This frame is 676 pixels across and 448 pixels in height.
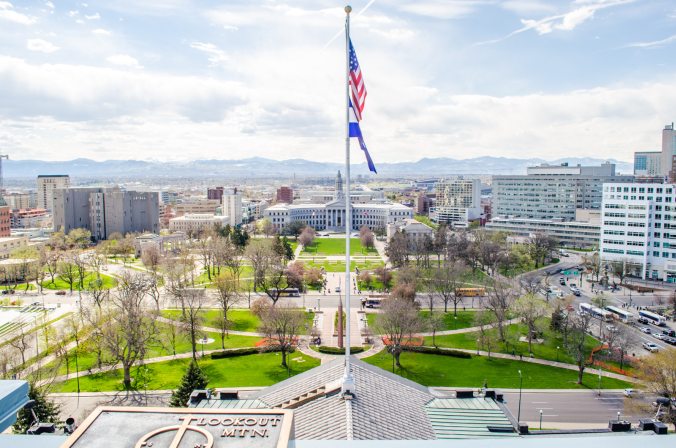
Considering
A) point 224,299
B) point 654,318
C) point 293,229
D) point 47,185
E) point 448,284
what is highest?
point 47,185

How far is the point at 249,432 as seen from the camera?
6.55 m

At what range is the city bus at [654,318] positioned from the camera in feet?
187

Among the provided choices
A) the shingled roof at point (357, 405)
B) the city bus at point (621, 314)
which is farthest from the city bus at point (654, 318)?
the shingled roof at point (357, 405)

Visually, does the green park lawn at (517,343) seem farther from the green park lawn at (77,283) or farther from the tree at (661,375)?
the green park lawn at (77,283)

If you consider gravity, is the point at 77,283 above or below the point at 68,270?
below

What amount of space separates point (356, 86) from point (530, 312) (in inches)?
1396

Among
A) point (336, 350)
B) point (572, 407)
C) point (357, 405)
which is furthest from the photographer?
point (336, 350)

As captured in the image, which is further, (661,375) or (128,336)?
(128,336)

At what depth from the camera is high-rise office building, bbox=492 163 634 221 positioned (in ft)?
452

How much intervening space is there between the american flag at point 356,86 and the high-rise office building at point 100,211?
11714 centimetres

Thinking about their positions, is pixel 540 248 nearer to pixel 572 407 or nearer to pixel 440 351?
pixel 440 351

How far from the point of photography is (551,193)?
460ft

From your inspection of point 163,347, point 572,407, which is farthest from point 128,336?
point 572,407

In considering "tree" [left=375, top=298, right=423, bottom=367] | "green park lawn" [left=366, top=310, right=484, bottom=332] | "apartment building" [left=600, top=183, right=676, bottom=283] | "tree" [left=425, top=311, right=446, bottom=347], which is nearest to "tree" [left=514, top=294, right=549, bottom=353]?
"green park lawn" [left=366, top=310, right=484, bottom=332]
